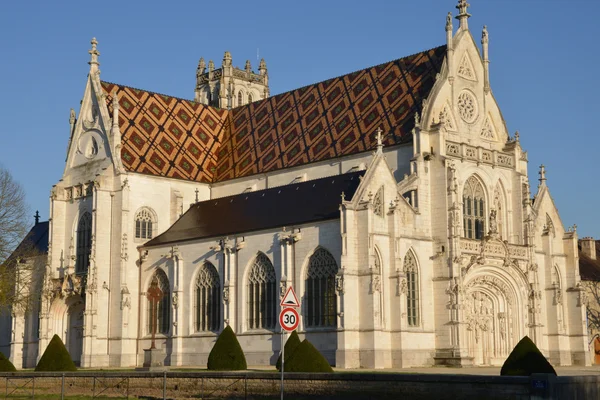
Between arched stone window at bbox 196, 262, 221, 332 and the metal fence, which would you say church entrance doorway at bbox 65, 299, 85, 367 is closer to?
arched stone window at bbox 196, 262, 221, 332

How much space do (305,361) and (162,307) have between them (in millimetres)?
24712

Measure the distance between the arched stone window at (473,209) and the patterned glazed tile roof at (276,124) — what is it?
4512 millimetres

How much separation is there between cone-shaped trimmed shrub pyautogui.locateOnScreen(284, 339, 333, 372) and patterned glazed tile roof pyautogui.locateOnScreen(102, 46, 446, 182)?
20.0 metres

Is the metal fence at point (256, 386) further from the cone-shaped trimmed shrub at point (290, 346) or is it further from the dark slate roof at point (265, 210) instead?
the dark slate roof at point (265, 210)

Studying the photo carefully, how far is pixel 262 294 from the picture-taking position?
1907 inches

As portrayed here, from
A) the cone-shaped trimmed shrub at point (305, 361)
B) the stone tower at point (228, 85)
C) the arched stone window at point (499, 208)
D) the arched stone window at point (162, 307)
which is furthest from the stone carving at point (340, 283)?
the stone tower at point (228, 85)

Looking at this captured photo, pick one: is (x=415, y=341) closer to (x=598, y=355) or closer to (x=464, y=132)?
(x=464, y=132)

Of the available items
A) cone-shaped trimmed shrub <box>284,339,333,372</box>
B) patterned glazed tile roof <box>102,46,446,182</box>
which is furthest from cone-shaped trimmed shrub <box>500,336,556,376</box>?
patterned glazed tile roof <box>102,46,446,182</box>

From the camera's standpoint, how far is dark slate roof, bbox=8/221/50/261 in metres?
60.0

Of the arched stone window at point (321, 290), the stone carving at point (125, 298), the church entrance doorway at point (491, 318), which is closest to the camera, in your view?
the arched stone window at point (321, 290)

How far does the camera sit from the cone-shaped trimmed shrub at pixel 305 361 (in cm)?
3069

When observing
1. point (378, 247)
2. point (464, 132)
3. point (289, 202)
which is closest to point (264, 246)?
point (289, 202)

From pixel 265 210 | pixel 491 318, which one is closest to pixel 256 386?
pixel 265 210

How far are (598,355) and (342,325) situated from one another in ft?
99.1
